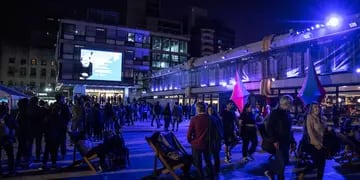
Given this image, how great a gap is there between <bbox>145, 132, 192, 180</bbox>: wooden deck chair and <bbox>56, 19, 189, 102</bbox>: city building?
3311cm

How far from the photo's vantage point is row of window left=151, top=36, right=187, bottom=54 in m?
75.4

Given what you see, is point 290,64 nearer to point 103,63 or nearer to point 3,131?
point 3,131

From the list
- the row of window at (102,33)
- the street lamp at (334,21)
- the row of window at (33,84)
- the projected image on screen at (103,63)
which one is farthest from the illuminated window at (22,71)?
the street lamp at (334,21)

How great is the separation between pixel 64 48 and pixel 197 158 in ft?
153

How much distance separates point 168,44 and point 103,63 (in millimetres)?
34962

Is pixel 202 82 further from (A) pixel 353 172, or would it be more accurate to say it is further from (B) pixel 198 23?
(B) pixel 198 23


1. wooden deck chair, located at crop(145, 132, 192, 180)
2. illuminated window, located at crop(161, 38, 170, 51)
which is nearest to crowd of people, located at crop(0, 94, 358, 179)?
wooden deck chair, located at crop(145, 132, 192, 180)

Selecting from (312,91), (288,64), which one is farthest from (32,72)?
(312,91)

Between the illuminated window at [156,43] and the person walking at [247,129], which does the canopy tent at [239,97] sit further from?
the illuminated window at [156,43]

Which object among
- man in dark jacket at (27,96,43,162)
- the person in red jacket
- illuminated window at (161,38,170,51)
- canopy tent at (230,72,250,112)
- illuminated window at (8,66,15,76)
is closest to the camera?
the person in red jacket

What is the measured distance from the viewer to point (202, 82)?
3781 centimetres

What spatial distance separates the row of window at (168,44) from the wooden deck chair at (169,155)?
6830 cm

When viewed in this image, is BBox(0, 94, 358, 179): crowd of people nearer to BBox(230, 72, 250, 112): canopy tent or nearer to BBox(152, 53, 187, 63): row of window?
BBox(230, 72, 250, 112): canopy tent

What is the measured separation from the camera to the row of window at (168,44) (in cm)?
7538
